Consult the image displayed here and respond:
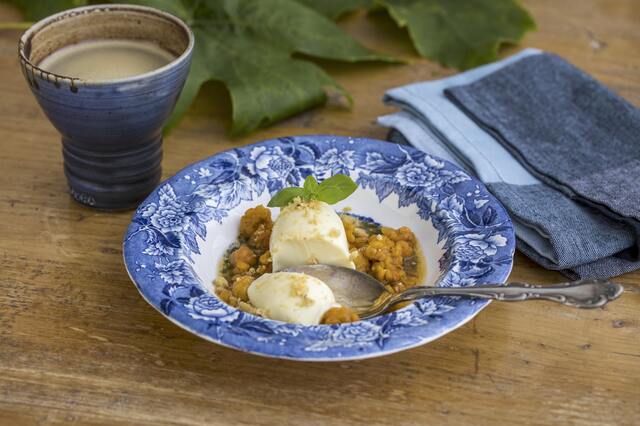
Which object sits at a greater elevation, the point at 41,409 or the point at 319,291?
the point at 319,291

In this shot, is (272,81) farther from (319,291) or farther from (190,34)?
(319,291)

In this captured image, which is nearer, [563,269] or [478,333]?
[478,333]

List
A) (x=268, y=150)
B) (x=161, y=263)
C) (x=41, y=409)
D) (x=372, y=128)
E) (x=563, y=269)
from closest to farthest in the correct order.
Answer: (x=41, y=409) → (x=161, y=263) → (x=563, y=269) → (x=268, y=150) → (x=372, y=128)

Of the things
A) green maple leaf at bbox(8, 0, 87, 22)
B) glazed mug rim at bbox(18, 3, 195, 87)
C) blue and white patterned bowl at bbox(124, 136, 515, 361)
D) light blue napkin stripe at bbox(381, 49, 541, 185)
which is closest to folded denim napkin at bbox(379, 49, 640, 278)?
light blue napkin stripe at bbox(381, 49, 541, 185)

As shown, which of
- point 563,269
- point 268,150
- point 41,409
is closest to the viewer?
point 41,409

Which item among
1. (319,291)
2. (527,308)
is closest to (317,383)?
(319,291)
